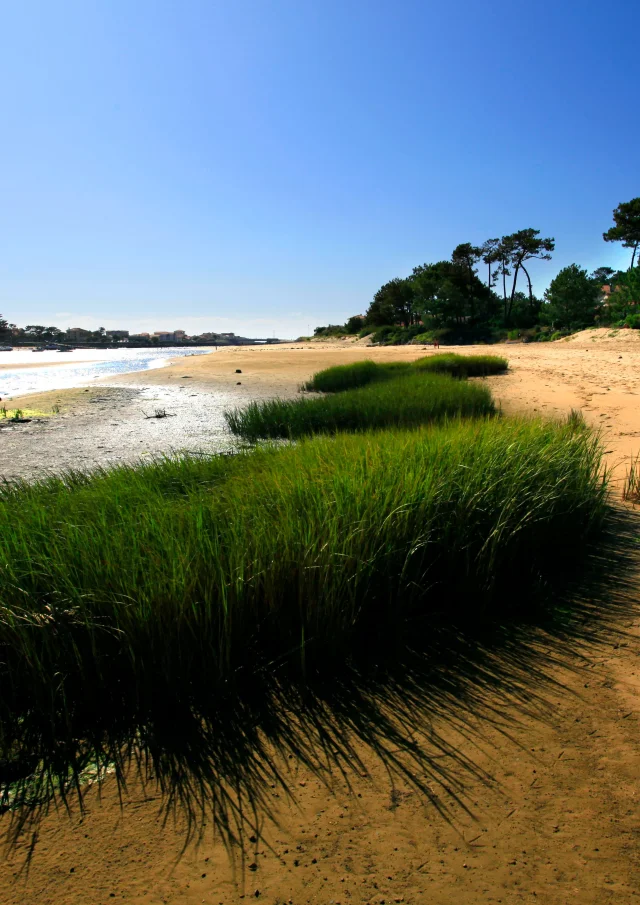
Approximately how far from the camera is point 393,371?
1475cm

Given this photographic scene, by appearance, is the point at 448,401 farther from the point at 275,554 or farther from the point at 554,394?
the point at 275,554

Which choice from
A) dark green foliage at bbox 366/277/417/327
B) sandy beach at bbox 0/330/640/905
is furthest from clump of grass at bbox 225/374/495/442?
dark green foliage at bbox 366/277/417/327

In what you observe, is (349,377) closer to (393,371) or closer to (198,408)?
(393,371)

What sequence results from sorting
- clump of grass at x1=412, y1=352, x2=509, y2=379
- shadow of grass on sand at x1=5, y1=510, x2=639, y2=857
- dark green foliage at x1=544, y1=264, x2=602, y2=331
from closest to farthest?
shadow of grass on sand at x1=5, y1=510, x2=639, y2=857, clump of grass at x1=412, y1=352, x2=509, y2=379, dark green foliage at x1=544, y1=264, x2=602, y2=331

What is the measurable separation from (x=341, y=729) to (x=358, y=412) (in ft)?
22.1

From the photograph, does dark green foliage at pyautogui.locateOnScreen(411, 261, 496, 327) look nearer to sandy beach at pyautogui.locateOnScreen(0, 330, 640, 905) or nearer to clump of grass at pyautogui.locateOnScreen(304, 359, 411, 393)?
clump of grass at pyautogui.locateOnScreen(304, 359, 411, 393)

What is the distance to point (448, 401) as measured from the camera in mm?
8594

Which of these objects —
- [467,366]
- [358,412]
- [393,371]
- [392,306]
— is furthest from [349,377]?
[392,306]

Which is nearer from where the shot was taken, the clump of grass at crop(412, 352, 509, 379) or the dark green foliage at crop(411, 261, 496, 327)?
the clump of grass at crop(412, 352, 509, 379)

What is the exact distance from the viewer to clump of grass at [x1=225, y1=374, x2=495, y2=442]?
26.8 ft

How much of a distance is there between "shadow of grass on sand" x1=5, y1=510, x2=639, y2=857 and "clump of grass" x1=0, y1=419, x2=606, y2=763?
7 cm

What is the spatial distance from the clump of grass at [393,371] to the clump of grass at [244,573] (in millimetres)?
11018

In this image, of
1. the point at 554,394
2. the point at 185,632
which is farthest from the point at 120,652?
the point at 554,394

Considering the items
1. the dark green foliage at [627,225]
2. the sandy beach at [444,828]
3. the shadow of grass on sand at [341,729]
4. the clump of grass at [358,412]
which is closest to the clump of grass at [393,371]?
the clump of grass at [358,412]
